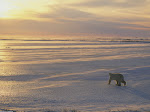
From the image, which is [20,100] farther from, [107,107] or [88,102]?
[107,107]

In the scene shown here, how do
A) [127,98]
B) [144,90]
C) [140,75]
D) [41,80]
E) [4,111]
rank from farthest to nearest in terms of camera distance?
[140,75], [41,80], [144,90], [127,98], [4,111]

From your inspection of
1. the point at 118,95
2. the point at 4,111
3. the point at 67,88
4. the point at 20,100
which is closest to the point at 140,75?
the point at 118,95

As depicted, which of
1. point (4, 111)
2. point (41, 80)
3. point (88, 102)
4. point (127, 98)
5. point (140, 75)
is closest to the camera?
point (4, 111)

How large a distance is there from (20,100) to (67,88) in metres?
2.13

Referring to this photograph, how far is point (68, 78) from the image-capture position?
9.72m

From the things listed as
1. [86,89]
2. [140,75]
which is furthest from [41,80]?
[140,75]

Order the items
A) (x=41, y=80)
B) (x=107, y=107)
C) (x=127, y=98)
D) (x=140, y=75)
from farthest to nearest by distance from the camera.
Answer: (x=140, y=75) → (x=41, y=80) → (x=127, y=98) → (x=107, y=107)

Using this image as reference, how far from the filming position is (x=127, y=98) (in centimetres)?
680

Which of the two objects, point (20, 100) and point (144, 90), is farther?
point (144, 90)

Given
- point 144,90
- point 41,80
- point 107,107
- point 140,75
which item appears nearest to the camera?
point 107,107

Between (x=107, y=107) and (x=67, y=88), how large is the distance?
2.41 metres

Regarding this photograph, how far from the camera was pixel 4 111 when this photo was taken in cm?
532

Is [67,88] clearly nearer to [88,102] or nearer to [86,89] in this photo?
[86,89]

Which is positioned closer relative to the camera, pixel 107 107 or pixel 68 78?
pixel 107 107
